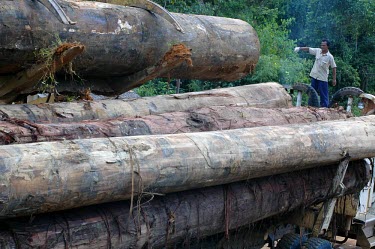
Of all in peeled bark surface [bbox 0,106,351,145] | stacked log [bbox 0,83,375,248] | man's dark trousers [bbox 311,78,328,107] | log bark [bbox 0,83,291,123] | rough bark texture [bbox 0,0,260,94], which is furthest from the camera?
man's dark trousers [bbox 311,78,328,107]

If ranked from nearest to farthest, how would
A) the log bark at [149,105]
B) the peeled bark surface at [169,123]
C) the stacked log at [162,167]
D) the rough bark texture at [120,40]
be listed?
the stacked log at [162,167] → the peeled bark surface at [169,123] → the log bark at [149,105] → the rough bark texture at [120,40]

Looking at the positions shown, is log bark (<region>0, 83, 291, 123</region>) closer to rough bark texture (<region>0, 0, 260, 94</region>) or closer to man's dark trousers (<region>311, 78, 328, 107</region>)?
rough bark texture (<region>0, 0, 260, 94</region>)

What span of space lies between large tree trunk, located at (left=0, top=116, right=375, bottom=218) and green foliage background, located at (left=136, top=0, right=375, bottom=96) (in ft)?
27.6

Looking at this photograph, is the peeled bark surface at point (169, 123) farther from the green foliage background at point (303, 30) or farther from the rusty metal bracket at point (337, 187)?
the green foliage background at point (303, 30)

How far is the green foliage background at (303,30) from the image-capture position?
14.3 m

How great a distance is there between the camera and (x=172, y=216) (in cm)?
437

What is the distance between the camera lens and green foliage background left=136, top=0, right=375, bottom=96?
565 inches

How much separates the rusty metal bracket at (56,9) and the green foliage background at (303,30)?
843 centimetres

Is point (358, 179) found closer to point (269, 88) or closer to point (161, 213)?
point (269, 88)

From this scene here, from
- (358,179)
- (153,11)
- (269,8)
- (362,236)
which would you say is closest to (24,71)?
(153,11)

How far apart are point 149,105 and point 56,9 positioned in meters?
1.12

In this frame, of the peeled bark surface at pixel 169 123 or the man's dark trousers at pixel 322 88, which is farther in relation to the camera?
the man's dark trousers at pixel 322 88

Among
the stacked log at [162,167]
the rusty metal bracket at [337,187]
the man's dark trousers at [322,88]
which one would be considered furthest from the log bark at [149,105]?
the man's dark trousers at [322,88]

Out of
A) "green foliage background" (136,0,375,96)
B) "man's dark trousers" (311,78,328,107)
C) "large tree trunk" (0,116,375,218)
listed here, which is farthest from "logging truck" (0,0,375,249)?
"green foliage background" (136,0,375,96)
